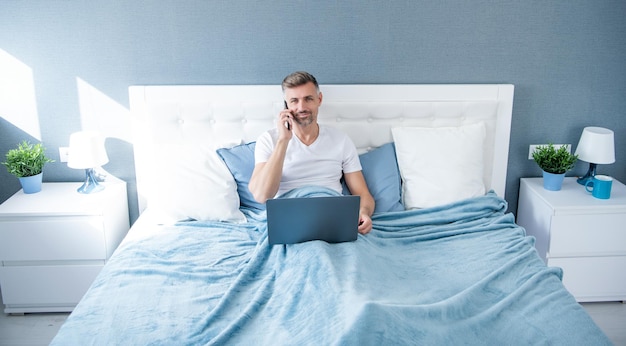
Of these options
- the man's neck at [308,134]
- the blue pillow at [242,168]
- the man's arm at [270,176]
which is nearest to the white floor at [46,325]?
the blue pillow at [242,168]

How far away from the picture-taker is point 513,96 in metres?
2.88

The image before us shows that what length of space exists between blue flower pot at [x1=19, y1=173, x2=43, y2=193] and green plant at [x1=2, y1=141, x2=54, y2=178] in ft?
0.06

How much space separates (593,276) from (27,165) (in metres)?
2.87

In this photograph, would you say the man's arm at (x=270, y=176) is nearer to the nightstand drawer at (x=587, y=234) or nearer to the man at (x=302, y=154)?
the man at (x=302, y=154)

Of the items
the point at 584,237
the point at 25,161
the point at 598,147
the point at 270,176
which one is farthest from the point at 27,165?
the point at 598,147

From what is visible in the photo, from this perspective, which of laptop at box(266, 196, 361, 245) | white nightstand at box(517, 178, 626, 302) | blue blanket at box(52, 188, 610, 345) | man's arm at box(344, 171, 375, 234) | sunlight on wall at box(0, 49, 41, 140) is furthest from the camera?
sunlight on wall at box(0, 49, 41, 140)

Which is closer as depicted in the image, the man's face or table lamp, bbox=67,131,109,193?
the man's face

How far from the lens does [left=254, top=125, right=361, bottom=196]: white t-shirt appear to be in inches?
100

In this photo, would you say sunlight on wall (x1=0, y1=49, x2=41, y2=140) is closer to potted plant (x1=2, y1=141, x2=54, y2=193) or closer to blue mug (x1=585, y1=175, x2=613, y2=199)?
potted plant (x1=2, y1=141, x2=54, y2=193)

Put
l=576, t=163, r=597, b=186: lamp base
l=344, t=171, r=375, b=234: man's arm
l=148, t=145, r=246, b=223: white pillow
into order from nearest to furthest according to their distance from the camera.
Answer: l=344, t=171, r=375, b=234: man's arm
l=148, t=145, r=246, b=223: white pillow
l=576, t=163, r=597, b=186: lamp base

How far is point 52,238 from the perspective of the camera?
8.38 ft

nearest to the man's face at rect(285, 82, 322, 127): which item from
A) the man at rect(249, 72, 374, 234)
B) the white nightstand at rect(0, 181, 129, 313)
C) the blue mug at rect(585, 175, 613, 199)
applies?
the man at rect(249, 72, 374, 234)

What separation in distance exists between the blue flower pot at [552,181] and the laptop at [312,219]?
4.11ft

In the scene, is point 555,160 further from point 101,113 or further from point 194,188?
point 101,113
